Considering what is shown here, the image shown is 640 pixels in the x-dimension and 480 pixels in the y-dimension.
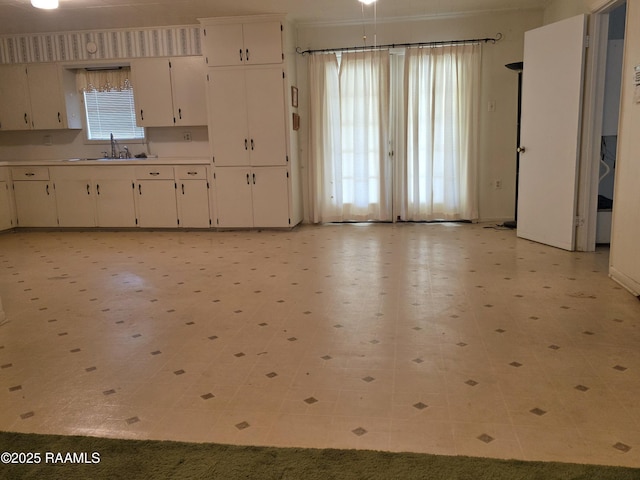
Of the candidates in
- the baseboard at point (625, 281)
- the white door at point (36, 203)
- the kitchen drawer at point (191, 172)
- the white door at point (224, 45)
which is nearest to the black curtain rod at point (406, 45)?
the white door at point (224, 45)

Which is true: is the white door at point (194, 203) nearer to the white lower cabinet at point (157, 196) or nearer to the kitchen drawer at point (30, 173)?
the white lower cabinet at point (157, 196)

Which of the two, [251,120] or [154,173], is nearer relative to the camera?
[251,120]

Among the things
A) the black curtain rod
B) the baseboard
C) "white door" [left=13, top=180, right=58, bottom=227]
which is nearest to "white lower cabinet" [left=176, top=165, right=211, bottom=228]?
"white door" [left=13, top=180, right=58, bottom=227]

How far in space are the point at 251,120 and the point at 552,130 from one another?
371 centimetres

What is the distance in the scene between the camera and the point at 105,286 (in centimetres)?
478

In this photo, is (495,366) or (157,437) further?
(495,366)

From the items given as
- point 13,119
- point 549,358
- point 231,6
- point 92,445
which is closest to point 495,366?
point 549,358

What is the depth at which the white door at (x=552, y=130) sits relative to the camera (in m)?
5.35

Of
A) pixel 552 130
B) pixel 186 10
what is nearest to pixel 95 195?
pixel 186 10

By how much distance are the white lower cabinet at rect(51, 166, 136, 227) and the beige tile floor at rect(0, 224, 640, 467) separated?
6.41 feet

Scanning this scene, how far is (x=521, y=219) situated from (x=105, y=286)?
15.0ft

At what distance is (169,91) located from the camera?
24.6 feet

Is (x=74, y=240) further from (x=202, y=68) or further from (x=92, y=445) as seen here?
(x=92, y=445)

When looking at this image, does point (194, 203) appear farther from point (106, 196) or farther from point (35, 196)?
point (35, 196)
